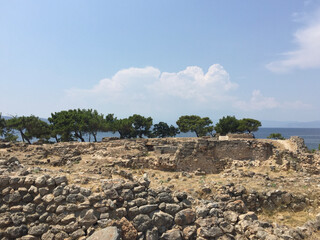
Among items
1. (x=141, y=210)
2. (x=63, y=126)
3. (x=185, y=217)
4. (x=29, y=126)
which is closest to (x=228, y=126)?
(x=63, y=126)

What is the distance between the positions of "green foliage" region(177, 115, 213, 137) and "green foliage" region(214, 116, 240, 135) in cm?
217

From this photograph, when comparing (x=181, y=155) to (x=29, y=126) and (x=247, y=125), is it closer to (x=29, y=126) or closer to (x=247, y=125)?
(x=29, y=126)

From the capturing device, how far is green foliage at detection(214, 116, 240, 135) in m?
47.8

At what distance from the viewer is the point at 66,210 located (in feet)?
18.1

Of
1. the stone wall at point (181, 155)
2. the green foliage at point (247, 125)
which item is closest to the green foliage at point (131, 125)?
the green foliage at point (247, 125)

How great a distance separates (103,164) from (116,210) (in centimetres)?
901

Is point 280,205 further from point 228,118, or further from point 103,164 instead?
point 228,118

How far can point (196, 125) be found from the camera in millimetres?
47188

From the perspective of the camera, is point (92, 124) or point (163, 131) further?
point (163, 131)

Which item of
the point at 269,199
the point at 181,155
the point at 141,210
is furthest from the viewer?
the point at 181,155

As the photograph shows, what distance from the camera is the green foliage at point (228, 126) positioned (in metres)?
47.8

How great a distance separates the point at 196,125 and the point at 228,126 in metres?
7.45

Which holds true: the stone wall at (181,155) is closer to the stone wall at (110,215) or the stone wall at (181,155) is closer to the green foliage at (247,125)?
the stone wall at (110,215)

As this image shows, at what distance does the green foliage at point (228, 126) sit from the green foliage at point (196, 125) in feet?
7.13
